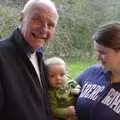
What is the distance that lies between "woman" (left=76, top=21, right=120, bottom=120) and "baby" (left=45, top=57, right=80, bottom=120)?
0.20 ft

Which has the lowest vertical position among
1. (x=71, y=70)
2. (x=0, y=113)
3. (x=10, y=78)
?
(x=71, y=70)

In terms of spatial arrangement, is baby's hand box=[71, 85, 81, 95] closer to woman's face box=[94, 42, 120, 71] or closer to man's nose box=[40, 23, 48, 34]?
woman's face box=[94, 42, 120, 71]

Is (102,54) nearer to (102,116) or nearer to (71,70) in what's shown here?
(102,116)

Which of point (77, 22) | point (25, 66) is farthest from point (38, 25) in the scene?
point (77, 22)

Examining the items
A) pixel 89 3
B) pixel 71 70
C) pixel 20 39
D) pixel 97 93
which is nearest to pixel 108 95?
pixel 97 93

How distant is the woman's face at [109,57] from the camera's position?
133 cm

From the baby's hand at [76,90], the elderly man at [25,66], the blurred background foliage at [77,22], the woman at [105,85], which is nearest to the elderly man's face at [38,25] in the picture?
the elderly man at [25,66]

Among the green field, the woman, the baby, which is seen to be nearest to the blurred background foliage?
the green field

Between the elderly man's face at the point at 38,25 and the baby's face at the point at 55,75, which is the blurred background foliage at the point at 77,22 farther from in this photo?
the elderly man's face at the point at 38,25

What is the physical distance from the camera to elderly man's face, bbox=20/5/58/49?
4.19 ft

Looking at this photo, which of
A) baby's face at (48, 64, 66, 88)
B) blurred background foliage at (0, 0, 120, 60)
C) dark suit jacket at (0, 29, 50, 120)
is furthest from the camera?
blurred background foliage at (0, 0, 120, 60)

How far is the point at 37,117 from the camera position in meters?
1.27

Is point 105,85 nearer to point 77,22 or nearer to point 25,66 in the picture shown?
point 25,66

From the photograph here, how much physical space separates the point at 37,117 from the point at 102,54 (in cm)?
33
